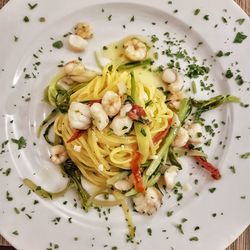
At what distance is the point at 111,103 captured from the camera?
3.24 meters

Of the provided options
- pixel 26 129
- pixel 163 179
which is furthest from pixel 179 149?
pixel 26 129

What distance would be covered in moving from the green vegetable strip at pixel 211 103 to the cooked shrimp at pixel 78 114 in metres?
0.76

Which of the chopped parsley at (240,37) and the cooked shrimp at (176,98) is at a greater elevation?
the chopped parsley at (240,37)

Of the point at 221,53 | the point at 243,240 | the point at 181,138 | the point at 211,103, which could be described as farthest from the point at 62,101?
the point at 243,240

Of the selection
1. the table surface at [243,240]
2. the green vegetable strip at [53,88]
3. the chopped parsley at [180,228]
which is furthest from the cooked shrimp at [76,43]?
the chopped parsley at [180,228]

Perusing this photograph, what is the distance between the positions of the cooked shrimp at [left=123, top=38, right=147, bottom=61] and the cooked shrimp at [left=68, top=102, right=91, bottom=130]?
0.49m

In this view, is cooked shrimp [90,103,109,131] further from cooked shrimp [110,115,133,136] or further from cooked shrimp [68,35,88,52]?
cooked shrimp [68,35,88,52]

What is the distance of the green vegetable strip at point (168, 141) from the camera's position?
347 cm

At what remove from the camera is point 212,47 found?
11.6 feet

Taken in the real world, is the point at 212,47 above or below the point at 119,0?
below

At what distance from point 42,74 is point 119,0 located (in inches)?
28.5

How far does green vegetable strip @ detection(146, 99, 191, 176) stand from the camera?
347 centimetres

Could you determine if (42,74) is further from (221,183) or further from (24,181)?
(221,183)

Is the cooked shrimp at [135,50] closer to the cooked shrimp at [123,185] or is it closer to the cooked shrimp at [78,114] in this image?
the cooked shrimp at [78,114]
